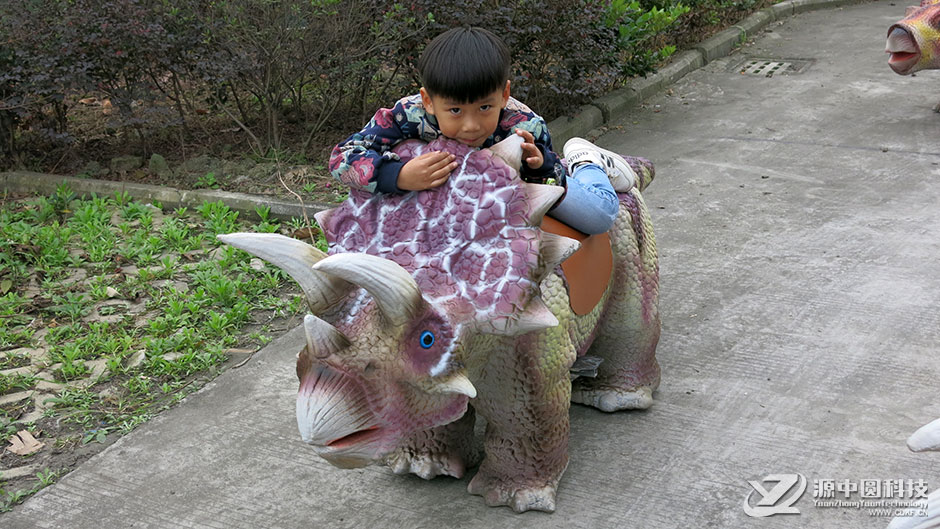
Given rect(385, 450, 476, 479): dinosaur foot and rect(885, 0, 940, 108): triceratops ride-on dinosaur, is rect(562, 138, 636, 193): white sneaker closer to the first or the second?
rect(385, 450, 476, 479): dinosaur foot

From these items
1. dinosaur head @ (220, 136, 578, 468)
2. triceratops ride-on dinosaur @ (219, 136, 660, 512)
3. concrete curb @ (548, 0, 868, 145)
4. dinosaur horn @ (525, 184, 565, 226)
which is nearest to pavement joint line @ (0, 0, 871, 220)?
concrete curb @ (548, 0, 868, 145)

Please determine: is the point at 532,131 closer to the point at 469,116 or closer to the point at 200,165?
the point at 469,116

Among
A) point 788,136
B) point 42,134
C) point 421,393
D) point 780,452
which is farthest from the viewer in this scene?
point 788,136

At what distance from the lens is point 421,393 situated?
247cm

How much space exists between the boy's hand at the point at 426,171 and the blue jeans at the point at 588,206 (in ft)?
1.47

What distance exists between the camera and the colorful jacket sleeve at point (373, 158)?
8.81 ft

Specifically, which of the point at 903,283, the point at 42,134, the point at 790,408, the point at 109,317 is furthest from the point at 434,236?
the point at 42,134

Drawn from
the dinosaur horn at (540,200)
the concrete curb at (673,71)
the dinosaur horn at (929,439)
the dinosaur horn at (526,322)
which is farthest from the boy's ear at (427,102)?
the concrete curb at (673,71)

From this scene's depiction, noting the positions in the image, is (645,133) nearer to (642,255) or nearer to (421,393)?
(642,255)

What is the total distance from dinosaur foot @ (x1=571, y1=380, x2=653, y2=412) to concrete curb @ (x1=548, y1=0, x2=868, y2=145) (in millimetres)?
3153

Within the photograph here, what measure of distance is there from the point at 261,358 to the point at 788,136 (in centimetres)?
431

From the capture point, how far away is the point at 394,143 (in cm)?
285

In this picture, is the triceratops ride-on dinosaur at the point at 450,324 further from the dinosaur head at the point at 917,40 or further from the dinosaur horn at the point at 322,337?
the dinosaur head at the point at 917,40

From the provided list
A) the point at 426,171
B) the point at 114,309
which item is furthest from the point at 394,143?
the point at 114,309
